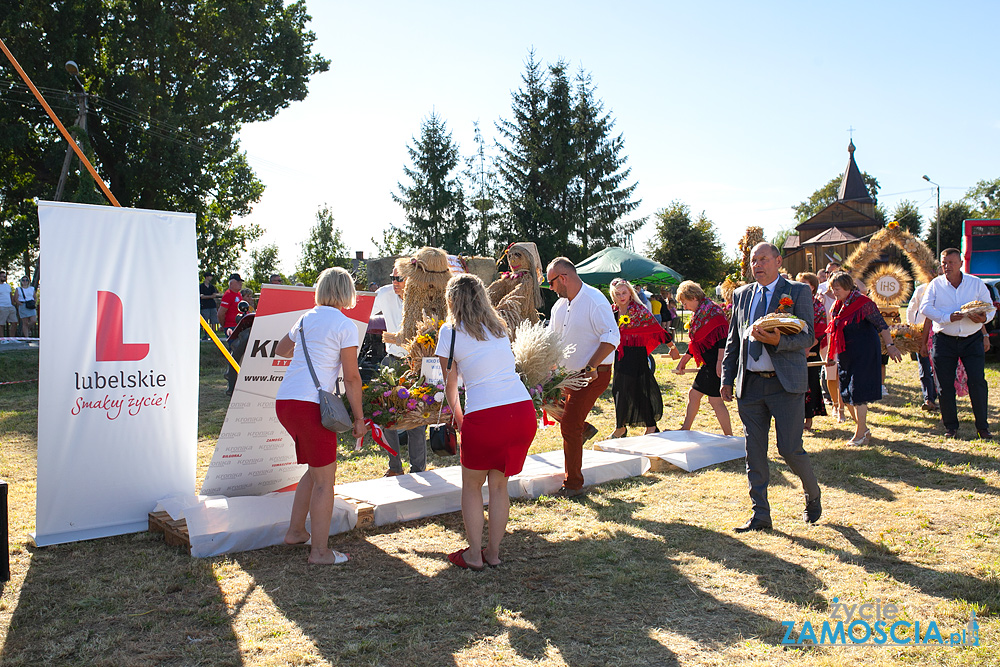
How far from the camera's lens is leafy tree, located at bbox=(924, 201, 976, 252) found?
56344 mm

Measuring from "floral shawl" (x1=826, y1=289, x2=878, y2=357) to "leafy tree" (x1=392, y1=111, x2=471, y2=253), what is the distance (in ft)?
108

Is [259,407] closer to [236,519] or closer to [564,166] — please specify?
[236,519]

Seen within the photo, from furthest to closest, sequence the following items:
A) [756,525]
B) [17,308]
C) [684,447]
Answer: [17,308], [684,447], [756,525]

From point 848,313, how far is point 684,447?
7.93 ft

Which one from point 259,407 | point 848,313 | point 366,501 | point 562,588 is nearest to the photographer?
point 562,588

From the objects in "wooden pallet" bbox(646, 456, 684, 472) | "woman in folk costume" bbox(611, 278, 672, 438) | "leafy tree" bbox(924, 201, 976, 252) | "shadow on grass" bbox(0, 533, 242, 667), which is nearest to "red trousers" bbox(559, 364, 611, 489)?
"wooden pallet" bbox(646, 456, 684, 472)

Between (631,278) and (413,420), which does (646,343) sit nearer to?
(413,420)

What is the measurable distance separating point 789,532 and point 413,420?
103 inches

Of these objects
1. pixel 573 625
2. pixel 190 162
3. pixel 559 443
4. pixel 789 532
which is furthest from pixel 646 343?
pixel 190 162

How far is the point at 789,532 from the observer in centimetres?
491

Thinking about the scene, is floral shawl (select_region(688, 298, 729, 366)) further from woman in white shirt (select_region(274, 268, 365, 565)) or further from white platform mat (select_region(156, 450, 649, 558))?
woman in white shirt (select_region(274, 268, 365, 565))

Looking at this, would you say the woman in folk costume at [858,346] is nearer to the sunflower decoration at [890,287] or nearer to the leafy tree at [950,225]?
the sunflower decoration at [890,287]

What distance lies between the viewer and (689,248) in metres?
41.4

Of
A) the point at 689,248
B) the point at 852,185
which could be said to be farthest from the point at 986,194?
the point at 689,248
